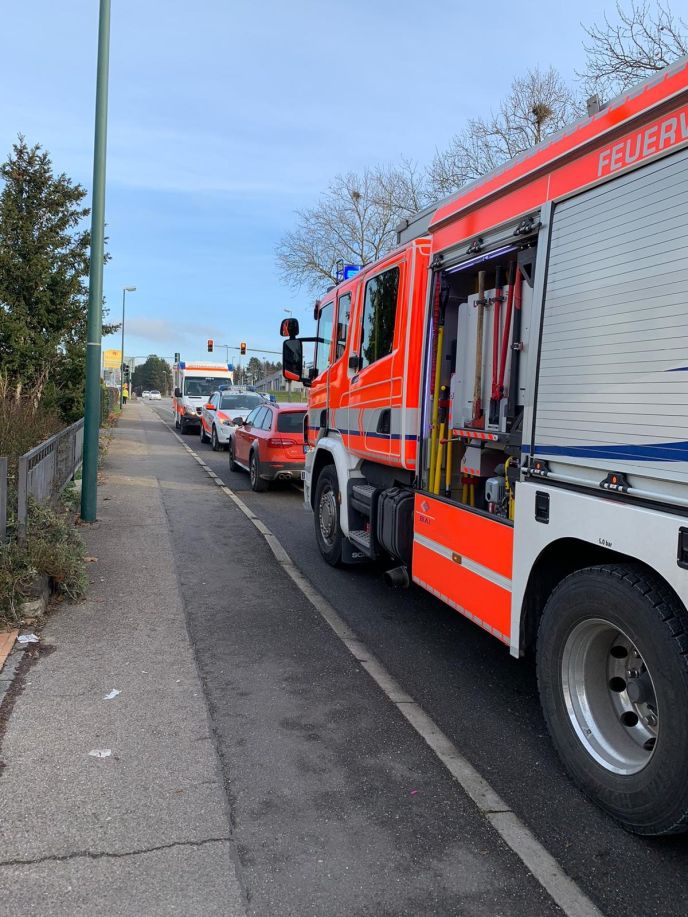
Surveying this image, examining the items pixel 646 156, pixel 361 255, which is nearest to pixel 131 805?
pixel 646 156

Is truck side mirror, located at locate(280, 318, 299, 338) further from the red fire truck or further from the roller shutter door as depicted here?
the roller shutter door

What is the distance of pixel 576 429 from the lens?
10.6ft

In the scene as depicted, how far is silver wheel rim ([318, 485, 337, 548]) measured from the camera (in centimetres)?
716

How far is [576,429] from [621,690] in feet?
3.83

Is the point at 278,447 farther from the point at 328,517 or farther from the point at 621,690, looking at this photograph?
the point at 621,690

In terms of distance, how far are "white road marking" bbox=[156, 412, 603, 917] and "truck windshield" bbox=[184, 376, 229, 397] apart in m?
24.3

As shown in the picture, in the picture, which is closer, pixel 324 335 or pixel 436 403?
pixel 436 403

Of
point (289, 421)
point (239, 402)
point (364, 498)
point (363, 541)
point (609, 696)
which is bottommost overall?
point (609, 696)

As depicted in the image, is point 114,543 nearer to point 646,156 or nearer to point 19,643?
point 19,643

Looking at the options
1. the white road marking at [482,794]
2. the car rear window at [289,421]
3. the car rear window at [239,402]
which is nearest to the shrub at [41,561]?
the white road marking at [482,794]

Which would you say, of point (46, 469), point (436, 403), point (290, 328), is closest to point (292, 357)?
point (290, 328)

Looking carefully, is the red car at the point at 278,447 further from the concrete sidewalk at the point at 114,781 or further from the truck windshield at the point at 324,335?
the concrete sidewalk at the point at 114,781

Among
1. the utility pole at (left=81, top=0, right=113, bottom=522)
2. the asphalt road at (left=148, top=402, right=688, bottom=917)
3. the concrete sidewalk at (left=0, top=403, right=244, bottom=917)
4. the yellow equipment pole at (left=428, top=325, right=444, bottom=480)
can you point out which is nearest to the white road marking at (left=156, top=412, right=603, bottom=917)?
the asphalt road at (left=148, top=402, right=688, bottom=917)

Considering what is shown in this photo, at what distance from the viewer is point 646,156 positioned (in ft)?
9.45
